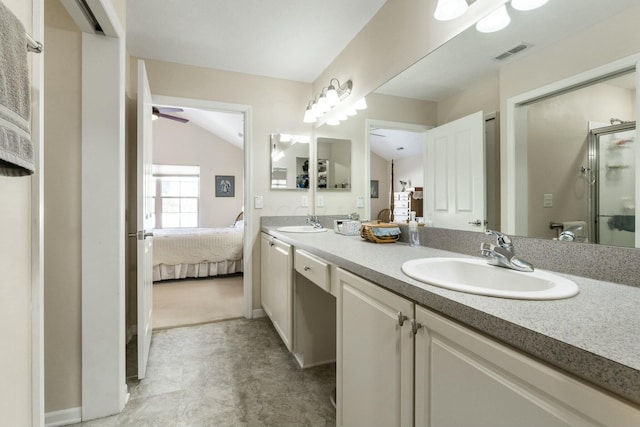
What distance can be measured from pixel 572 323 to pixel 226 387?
176cm

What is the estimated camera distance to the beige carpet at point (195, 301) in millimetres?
2777

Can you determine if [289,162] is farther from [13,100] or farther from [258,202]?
[13,100]

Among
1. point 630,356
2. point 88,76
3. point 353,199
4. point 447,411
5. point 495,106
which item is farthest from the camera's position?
point 353,199

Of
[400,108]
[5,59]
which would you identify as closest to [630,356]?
[5,59]

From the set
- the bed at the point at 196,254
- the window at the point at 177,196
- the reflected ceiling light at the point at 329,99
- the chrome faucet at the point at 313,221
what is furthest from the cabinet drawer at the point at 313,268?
the window at the point at 177,196

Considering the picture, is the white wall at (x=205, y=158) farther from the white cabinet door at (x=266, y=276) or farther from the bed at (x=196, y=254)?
the white cabinet door at (x=266, y=276)

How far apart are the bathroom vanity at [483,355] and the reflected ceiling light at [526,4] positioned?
931 millimetres

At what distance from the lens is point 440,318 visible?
2.39 ft

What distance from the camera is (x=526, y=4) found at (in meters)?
1.08

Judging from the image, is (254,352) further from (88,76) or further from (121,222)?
(88,76)

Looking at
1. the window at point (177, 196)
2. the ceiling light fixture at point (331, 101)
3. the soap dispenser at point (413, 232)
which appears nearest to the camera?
the soap dispenser at point (413, 232)

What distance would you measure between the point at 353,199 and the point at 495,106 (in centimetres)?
131

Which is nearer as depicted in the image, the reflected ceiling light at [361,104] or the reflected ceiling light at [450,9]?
the reflected ceiling light at [450,9]

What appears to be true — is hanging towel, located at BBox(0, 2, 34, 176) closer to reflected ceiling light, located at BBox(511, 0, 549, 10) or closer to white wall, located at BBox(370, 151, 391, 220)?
reflected ceiling light, located at BBox(511, 0, 549, 10)
